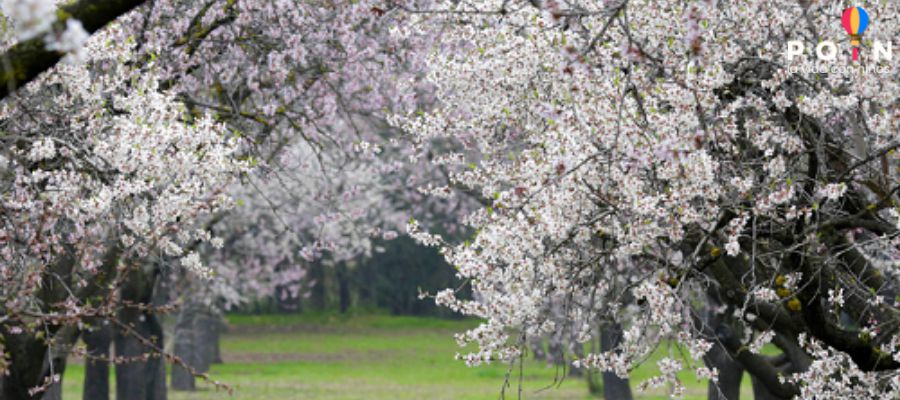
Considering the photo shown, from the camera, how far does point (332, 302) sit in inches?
2662

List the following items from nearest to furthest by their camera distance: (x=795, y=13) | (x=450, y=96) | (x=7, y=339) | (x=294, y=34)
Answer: (x=795, y=13), (x=450, y=96), (x=7, y=339), (x=294, y=34)

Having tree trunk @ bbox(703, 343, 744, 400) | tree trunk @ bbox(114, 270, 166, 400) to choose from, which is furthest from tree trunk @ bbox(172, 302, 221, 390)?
tree trunk @ bbox(703, 343, 744, 400)

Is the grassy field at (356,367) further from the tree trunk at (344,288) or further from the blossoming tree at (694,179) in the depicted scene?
the blossoming tree at (694,179)

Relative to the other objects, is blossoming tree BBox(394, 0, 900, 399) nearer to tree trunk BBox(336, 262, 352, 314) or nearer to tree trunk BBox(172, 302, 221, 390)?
tree trunk BBox(172, 302, 221, 390)

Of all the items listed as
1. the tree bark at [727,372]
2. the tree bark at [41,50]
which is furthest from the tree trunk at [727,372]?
the tree bark at [41,50]

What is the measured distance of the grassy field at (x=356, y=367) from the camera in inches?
1224

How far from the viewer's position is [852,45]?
7.75 meters

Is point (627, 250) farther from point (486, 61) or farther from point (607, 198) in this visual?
point (486, 61)

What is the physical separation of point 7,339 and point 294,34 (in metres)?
4.22

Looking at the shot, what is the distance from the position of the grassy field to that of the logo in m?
8.53

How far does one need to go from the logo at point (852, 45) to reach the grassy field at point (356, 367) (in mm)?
8531

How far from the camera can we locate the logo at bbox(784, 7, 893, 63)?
25.3ft

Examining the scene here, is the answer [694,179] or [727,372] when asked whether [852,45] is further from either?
[727,372]

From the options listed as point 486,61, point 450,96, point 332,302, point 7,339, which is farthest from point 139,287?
point 332,302
